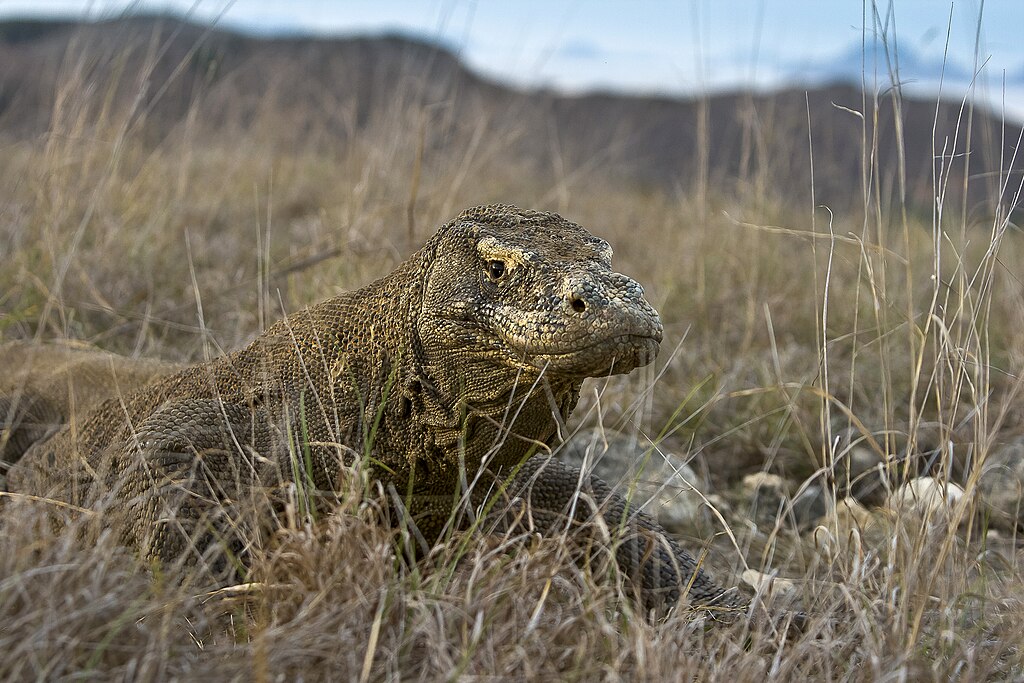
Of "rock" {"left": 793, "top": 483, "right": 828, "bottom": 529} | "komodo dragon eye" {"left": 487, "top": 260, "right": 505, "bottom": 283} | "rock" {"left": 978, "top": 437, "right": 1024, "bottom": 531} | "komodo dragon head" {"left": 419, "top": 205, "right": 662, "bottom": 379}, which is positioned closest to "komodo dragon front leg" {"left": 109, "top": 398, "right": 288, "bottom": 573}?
"komodo dragon head" {"left": 419, "top": 205, "right": 662, "bottom": 379}

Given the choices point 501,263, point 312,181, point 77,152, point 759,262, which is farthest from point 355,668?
point 312,181

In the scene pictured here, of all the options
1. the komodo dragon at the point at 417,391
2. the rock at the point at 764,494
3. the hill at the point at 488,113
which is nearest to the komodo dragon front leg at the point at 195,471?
the komodo dragon at the point at 417,391

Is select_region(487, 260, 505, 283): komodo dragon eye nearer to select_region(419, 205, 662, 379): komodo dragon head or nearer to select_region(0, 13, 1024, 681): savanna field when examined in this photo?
select_region(419, 205, 662, 379): komodo dragon head

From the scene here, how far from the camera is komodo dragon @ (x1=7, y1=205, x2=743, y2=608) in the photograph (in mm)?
2496

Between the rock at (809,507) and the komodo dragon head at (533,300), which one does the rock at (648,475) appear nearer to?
the rock at (809,507)

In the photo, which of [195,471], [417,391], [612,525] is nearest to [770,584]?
[612,525]

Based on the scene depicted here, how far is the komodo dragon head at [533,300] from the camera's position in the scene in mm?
2404

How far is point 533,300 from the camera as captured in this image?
2.53 meters

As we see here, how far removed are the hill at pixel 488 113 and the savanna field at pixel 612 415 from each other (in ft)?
0.44

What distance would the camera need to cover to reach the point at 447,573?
264cm

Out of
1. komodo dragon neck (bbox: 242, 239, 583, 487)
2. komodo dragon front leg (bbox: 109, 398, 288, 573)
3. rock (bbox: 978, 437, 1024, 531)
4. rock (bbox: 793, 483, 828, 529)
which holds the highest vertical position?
komodo dragon neck (bbox: 242, 239, 583, 487)

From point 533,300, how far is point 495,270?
0.67ft

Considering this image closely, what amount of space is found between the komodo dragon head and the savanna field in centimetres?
40

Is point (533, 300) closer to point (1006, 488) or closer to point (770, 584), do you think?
point (770, 584)
